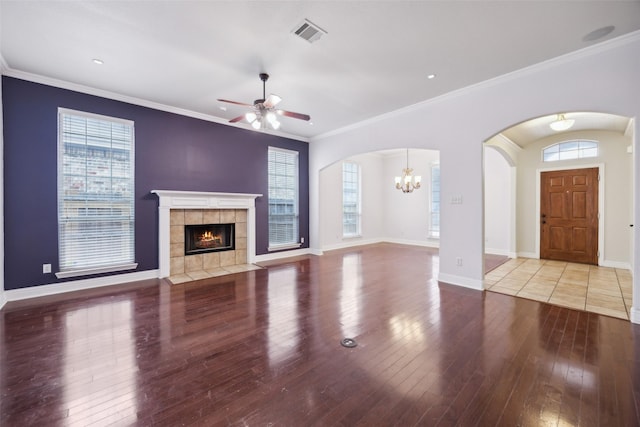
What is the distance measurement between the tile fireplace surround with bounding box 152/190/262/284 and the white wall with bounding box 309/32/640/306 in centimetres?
319

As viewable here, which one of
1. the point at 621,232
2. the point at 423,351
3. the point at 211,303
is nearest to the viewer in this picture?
the point at 423,351

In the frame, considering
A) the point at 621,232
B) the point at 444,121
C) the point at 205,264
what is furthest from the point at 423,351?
the point at 621,232

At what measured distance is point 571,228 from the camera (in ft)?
20.9

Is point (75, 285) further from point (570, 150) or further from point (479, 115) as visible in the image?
point (570, 150)

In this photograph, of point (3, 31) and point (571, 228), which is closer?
point (3, 31)

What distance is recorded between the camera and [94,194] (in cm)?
446

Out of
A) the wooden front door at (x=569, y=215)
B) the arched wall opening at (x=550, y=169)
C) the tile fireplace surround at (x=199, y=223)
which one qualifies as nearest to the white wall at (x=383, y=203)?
the arched wall opening at (x=550, y=169)

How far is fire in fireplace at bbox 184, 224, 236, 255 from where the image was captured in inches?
218

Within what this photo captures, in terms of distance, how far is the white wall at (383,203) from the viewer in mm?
8336

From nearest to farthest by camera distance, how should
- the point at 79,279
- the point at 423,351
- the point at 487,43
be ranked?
the point at 423,351, the point at 487,43, the point at 79,279

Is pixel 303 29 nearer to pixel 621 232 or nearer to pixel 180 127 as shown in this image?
pixel 180 127

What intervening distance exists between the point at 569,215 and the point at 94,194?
9898mm

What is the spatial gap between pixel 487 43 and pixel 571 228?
5653 millimetres

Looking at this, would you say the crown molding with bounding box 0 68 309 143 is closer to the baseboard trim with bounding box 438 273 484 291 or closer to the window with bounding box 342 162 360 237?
the window with bounding box 342 162 360 237
